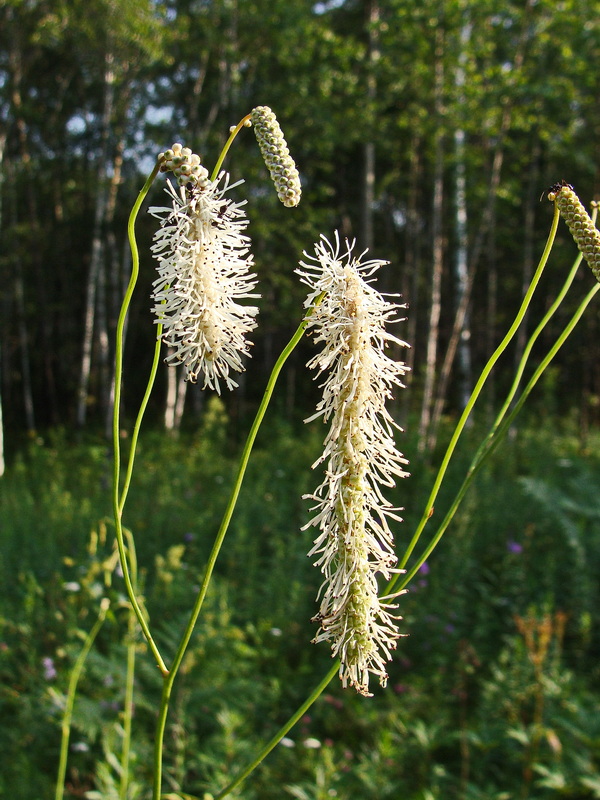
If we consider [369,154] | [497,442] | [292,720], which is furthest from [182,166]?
[369,154]

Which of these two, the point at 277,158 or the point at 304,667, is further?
the point at 304,667

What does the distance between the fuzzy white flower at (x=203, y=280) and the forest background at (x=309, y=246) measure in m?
0.51

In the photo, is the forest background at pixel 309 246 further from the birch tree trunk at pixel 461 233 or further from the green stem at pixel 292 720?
the green stem at pixel 292 720

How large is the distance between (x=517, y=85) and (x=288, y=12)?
4.62m

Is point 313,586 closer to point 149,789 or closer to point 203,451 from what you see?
point 149,789

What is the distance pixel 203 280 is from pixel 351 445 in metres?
0.24

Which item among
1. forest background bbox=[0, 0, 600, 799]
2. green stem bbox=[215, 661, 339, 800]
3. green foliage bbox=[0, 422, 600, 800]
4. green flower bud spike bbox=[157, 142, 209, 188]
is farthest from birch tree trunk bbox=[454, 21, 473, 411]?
green flower bud spike bbox=[157, 142, 209, 188]

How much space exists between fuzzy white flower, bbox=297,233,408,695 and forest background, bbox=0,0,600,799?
45 centimetres

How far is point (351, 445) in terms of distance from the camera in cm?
68

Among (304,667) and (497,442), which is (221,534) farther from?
(304,667)

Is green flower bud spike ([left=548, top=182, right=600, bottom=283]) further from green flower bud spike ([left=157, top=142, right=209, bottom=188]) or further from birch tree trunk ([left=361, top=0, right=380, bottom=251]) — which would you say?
birch tree trunk ([left=361, top=0, right=380, bottom=251])

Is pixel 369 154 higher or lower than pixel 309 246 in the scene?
higher

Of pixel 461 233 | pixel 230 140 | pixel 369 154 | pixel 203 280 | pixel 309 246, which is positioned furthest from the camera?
pixel 309 246

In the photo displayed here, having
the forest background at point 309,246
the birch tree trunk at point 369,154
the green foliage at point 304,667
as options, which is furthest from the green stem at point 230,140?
the birch tree trunk at point 369,154
